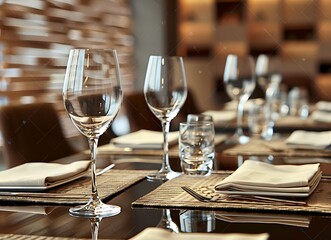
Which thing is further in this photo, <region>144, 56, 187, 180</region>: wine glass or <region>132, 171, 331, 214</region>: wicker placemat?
<region>144, 56, 187, 180</region>: wine glass

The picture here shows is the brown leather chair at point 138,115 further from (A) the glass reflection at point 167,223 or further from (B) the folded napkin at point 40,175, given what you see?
(A) the glass reflection at point 167,223

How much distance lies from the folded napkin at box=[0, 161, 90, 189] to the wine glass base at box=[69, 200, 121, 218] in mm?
141

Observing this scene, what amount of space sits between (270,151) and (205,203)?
614 millimetres

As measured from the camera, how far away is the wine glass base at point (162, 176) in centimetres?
114

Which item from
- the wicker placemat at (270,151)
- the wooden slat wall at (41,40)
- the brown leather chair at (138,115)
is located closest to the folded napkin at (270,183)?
the wicker placemat at (270,151)

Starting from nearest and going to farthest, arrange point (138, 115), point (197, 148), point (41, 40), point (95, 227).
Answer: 1. point (95, 227)
2. point (197, 148)
3. point (138, 115)
4. point (41, 40)

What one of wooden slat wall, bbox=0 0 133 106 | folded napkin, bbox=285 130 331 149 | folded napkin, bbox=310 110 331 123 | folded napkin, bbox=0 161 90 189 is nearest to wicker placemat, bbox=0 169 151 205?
folded napkin, bbox=0 161 90 189

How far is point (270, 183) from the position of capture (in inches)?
36.6

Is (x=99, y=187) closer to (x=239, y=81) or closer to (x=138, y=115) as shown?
(x=239, y=81)

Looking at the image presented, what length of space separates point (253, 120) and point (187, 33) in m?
3.08

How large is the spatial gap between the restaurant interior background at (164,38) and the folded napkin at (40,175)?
1025 mm

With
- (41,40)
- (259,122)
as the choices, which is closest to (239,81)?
(259,122)

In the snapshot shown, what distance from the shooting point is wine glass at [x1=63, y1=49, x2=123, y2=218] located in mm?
863

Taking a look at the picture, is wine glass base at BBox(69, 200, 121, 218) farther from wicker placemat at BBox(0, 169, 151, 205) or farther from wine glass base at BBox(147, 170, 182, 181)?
wine glass base at BBox(147, 170, 182, 181)
